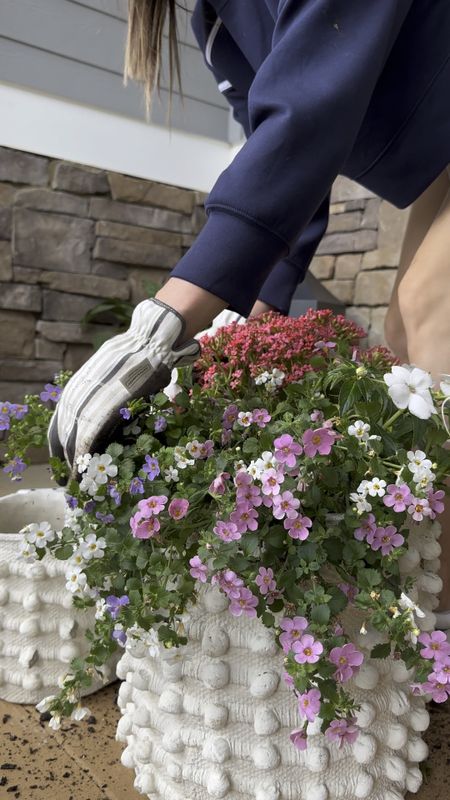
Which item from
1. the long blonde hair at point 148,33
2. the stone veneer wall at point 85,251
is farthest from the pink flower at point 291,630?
the stone veneer wall at point 85,251

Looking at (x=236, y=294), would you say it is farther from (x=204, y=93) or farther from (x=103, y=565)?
(x=204, y=93)

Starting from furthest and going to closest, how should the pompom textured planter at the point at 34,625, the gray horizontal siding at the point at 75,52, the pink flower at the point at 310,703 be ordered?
1. the gray horizontal siding at the point at 75,52
2. the pompom textured planter at the point at 34,625
3. the pink flower at the point at 310,703

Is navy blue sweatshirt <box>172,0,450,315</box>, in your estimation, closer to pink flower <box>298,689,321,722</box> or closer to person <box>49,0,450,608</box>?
person <box>49,0,450,608</box>

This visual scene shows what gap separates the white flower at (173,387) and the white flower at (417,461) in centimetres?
25

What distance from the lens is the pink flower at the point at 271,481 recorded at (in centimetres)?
54

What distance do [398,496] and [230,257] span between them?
0.29 metres

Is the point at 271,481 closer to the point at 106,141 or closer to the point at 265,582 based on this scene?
the point at 265,582

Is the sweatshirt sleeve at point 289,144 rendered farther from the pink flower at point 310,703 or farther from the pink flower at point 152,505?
the pink flower at point 310,703

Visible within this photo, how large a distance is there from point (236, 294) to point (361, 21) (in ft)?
1.11

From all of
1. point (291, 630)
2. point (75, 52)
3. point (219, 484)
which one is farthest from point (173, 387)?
point (75, 52)

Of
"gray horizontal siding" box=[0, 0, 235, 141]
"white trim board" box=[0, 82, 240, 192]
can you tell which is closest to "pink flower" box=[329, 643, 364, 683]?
"gray horizontal siding" box=[0, 0, 235, 141]

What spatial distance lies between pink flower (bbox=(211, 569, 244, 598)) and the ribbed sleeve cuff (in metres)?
0.28

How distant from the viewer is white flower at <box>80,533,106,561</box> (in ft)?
1.99

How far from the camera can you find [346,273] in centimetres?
260
